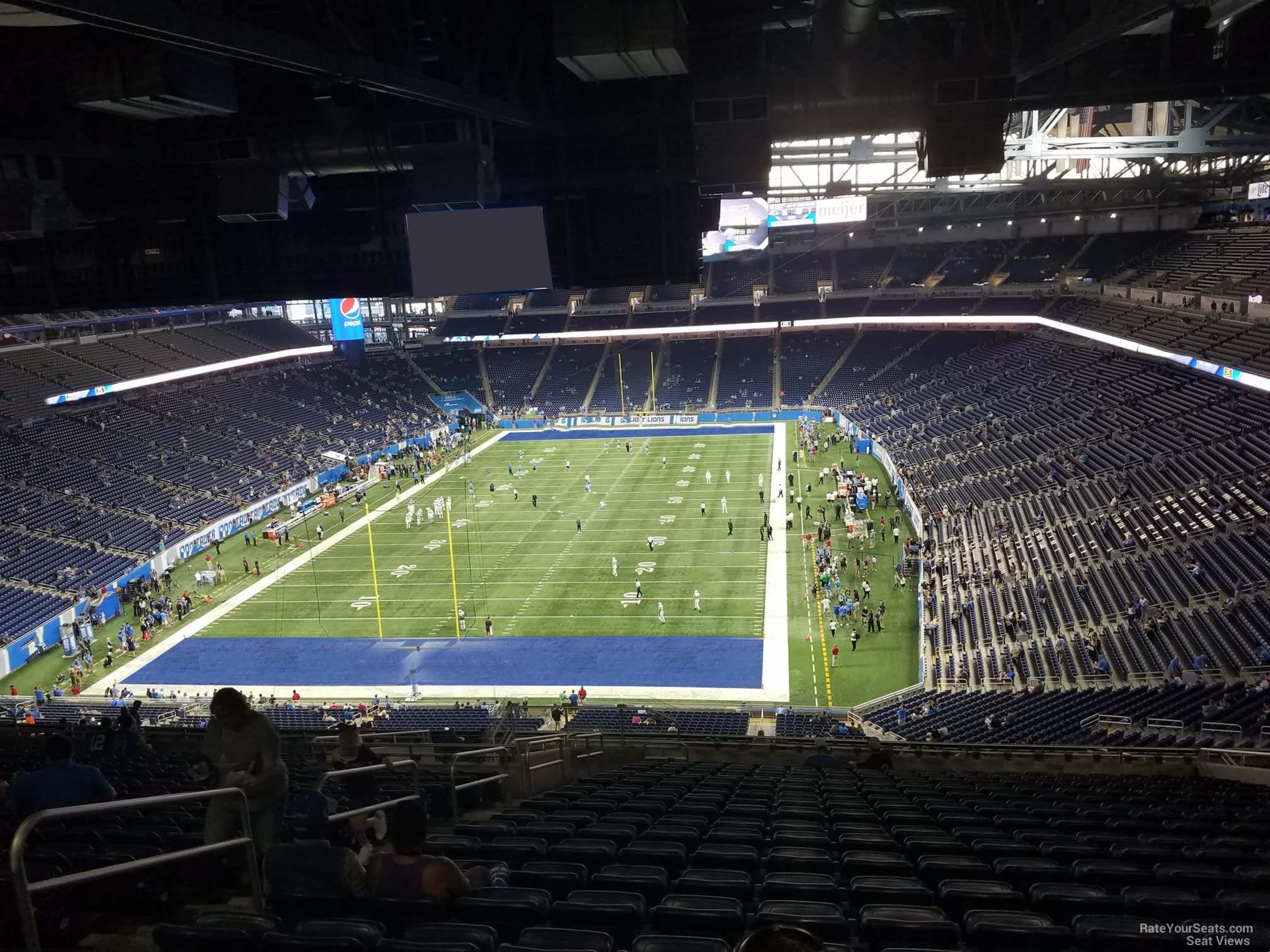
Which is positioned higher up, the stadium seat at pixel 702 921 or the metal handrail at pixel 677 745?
the stadium seat at pixel 702 921

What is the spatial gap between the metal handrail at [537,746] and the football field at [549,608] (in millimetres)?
9279

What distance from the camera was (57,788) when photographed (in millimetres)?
5863

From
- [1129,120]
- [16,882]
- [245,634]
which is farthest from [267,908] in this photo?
[1129,120]

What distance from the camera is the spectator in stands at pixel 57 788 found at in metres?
5.81

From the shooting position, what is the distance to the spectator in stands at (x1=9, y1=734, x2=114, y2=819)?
19.1ft

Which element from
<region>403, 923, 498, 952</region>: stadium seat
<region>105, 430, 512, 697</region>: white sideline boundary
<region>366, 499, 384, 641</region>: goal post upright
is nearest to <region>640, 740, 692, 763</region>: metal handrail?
<region>403, 923, 498, 952</region>: stadium seat

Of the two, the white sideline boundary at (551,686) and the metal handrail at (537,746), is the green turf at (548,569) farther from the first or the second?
the metal handrail at (537,746)

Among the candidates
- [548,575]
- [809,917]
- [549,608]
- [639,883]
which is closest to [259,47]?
[639,883]

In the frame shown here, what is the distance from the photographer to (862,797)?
9719 mm

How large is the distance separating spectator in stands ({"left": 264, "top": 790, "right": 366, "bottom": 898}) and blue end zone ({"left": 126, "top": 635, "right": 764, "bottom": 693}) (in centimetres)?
2073

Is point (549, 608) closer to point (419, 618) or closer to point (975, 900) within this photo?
point (419, 618)

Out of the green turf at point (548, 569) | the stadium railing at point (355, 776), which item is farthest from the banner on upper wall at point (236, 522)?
the stadium railing at point (355, 776)

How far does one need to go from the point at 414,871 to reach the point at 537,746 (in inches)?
430

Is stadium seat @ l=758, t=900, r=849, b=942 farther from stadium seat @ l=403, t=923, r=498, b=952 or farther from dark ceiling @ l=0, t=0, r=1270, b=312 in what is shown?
dark ceiling @ l=0, t=0, r=1270, b=312
